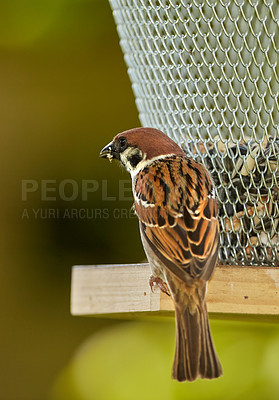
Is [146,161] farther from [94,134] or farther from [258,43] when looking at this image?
[94,134]

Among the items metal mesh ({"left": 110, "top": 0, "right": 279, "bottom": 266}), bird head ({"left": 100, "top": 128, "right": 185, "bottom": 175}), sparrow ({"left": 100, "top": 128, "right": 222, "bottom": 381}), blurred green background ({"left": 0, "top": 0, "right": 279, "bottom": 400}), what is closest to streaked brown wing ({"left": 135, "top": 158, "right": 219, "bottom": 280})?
sparrow ({"left": 100, "top": 128, "right": 222, "bottom": 381})

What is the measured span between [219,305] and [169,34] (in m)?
1.21

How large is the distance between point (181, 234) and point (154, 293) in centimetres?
24

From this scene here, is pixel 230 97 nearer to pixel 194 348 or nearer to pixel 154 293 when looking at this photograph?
pixel 154 293

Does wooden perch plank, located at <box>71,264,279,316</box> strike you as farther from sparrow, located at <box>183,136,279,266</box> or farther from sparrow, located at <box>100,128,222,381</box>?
sparrow, located at <box>183,136,279,266</box>

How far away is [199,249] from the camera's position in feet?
8.41

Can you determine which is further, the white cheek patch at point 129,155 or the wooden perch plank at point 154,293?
the white cheek patch at point 129,155

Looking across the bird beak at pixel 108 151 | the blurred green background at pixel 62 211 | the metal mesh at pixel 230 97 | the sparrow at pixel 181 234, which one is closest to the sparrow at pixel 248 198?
the metal mesh at pixel 230 97

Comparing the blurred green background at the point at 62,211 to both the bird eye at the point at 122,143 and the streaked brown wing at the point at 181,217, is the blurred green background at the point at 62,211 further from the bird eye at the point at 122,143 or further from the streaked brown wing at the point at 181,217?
the streaked brown wing at the point at 181,217

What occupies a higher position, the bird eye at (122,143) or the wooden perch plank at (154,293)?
the bird eye at (122,143)

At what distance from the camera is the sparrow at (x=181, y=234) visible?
94.3 inches

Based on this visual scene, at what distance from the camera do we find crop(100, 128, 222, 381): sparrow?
2.39m

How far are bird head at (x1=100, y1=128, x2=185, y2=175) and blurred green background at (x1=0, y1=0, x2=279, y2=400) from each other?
1.58 meters

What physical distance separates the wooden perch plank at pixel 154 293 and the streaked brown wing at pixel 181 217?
12 centimetres
